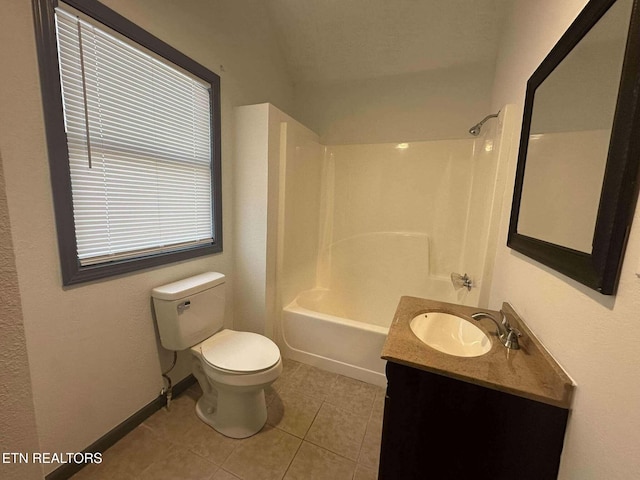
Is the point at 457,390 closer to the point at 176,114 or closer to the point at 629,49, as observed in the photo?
the point at 629,49

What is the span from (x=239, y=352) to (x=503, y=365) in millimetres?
1243

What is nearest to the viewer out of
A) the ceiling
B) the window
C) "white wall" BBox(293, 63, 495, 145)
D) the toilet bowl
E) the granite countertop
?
the granite countertop

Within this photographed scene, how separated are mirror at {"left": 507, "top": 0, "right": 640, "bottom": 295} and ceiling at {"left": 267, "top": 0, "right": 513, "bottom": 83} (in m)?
1.13

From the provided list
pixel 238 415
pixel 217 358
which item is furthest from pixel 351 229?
pixel 238 415

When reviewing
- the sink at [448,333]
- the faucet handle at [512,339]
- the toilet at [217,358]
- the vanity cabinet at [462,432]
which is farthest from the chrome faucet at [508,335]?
the toilet at [217,358]

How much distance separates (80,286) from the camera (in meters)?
1.13

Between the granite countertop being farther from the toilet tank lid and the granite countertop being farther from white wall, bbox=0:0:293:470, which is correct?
white wall, bbox=0:0:293:470

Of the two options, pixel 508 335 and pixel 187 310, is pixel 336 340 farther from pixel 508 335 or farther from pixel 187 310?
pixel 508 335

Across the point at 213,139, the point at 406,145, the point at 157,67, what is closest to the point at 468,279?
the point at 406,145

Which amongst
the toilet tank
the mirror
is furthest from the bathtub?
the mirror

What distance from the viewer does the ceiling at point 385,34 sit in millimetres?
1810

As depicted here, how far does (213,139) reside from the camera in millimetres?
1706

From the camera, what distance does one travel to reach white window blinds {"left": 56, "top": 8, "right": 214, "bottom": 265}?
1.07 metres

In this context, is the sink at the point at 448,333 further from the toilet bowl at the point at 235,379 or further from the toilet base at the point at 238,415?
the toilet base at the point at 238,415
